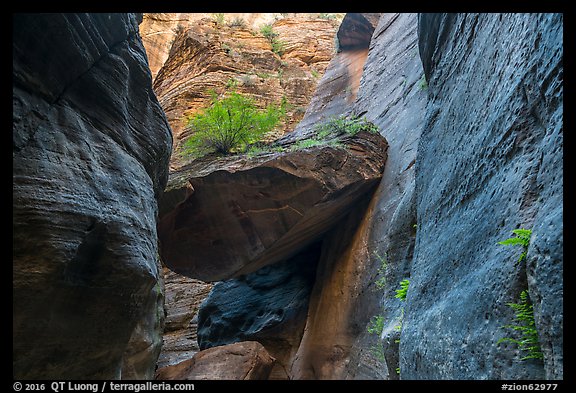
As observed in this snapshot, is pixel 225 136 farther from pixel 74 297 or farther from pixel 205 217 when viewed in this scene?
pixel 74 297

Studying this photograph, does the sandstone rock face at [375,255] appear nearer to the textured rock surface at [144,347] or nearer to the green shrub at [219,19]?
the textured rock surface at [144,347]

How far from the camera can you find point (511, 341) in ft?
9.55

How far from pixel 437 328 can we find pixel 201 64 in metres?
18.3

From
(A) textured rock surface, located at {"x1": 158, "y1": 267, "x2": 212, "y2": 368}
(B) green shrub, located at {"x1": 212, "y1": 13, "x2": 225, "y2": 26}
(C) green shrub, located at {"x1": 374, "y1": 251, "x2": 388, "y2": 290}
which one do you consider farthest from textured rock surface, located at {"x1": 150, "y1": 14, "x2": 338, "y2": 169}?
(C) green shrub, located at {"x1": 374, "y1": 251, "x2": 388, "y2": 290}

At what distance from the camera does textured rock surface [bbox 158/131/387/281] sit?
880cm

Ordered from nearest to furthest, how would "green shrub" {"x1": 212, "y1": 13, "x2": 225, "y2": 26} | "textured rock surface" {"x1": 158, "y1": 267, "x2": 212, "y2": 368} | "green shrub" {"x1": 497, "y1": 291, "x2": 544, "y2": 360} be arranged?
"green shrub" {"x1": 497, "y1": 291, "x2": 544, "y2": 360}, "textured rock surface" {"x1": 158, "y1": 267, "x2": 212, "y2": 368}, "green shrub" {"x1": 212, "y1": 13, "x2": 225, "y2": 26}

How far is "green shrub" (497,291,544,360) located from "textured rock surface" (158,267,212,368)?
35.9ft

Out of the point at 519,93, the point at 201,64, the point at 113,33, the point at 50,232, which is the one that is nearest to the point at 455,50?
the point at 519,93

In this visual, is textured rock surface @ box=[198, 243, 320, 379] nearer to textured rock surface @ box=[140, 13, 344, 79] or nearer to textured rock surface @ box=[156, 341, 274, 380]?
textured rock surface @ box=[156, 341, 274, 380]

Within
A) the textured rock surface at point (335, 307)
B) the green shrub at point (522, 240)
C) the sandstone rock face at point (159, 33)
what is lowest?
the green shrub at point (522, 240)

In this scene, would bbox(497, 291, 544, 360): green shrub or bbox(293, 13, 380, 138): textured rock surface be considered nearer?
bbox(497, 291, 544, 360): green shrub

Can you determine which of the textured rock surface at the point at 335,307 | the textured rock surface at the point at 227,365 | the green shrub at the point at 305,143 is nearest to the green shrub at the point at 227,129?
the green shrub at the point at 305,143

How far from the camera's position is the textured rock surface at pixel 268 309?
35.0 feet

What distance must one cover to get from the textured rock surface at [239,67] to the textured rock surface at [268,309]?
6592mm
